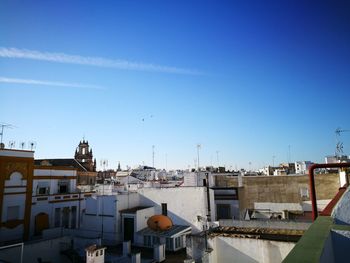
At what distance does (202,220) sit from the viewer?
96.6 feet

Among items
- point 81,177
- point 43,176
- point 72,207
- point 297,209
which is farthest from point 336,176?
point 81,177

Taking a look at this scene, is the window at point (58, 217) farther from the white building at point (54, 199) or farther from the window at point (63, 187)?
the window at point (63, 187)

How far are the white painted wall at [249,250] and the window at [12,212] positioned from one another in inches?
984

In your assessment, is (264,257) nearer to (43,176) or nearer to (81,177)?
(43,176)

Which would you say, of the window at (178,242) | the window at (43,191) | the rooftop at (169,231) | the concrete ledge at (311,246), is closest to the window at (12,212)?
the window at (43,191)

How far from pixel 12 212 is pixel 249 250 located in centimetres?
2716

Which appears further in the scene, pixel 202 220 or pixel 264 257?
pixel 202 220

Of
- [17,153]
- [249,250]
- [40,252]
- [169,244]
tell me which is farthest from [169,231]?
[17,153]

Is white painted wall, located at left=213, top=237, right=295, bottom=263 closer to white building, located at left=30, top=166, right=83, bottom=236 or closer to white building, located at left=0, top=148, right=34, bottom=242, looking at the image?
white building, located at left=0, top=148, right=34, bottom=242

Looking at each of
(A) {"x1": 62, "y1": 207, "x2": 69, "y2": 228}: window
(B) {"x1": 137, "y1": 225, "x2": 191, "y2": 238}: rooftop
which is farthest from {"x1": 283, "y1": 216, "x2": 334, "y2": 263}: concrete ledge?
(A) {"x1": 62, "y1": 207, "x2": 69, "y2": 228}: window

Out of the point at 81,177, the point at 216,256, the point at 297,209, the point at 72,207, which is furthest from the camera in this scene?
the point at 81,177

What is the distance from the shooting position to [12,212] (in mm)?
29406

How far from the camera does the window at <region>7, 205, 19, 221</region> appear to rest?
2903 cm

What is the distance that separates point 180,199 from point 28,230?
18.2 metres
